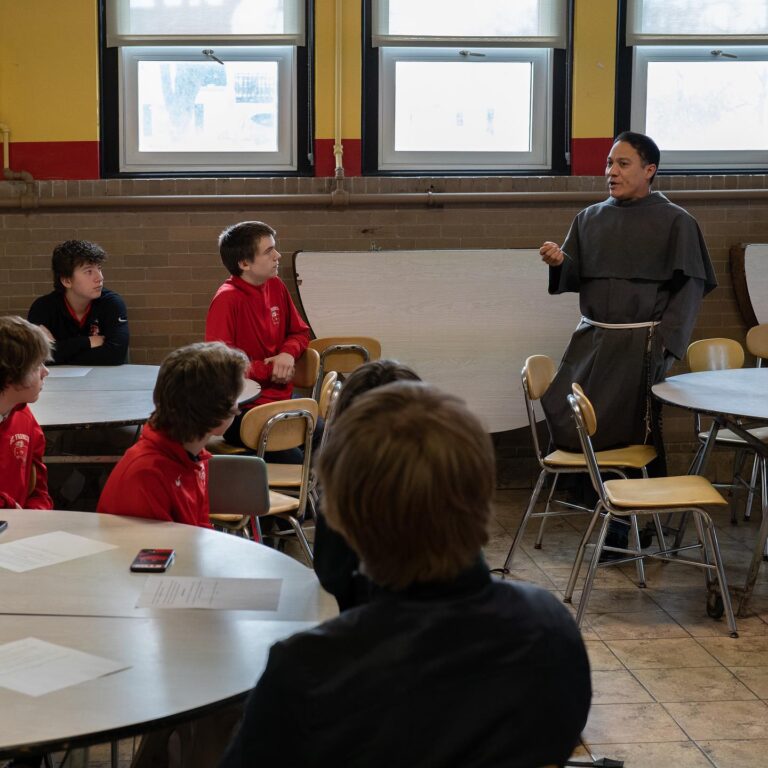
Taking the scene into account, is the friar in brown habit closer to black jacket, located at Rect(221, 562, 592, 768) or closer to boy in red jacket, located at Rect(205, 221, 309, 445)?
boy in red jacket, located at Rect(205, 221, 309, 445)

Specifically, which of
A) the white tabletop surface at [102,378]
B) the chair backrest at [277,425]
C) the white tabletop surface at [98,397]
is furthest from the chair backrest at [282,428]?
the white tabletop surface at [102,378]

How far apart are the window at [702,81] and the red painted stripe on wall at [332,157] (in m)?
1.52

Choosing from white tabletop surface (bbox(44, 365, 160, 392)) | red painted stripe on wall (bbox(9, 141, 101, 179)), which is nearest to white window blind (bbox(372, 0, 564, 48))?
red painted stripe on wall (bbox(9, 141, 101, 179))

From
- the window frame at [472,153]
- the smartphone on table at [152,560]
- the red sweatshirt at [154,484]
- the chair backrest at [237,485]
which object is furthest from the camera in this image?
the window frame at [472,153]

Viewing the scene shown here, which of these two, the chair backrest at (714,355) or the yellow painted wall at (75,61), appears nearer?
the chair backrest at (714,355)

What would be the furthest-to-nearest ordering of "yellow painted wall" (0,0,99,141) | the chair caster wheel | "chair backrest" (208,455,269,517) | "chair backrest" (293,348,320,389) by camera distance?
1. "yellow painted wall" (0,0,99,141)
2. "chair backrest" (293,348,320,389)
3. the chair caster wheel
4. "chair backrest" (208,455,269,517)

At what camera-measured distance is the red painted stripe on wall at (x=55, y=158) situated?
562cm

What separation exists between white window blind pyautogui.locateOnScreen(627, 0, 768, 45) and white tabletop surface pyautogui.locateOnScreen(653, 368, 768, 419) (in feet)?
7.04

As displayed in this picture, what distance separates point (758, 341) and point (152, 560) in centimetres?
406

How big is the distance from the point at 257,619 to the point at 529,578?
2.70 metres

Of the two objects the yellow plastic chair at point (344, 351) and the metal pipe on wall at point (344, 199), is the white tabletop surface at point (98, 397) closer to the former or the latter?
the yellow plastic chair at point (344, 351)

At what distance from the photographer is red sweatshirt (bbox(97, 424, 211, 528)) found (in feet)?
7.89

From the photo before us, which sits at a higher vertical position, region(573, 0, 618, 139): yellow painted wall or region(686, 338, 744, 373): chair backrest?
region(573, 0, 618, 139): yellow painted wall

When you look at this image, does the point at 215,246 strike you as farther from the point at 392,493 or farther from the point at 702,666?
the point at 392,493
